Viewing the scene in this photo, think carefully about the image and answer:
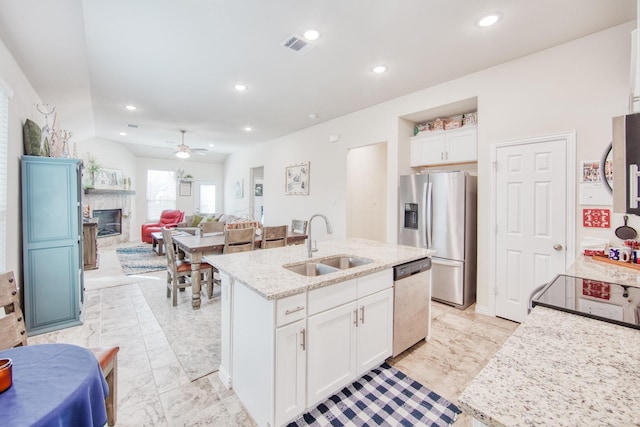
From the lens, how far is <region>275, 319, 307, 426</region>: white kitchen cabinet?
1496 millimetres

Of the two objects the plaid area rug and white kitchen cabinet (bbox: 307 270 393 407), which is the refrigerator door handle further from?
the plaid area rug

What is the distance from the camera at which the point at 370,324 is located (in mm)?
1999

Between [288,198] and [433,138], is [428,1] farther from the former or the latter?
[288,198]

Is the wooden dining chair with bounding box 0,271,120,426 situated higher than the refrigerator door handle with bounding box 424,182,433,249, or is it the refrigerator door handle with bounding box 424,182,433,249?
the refrigerator door handle with bounding box 424,182,433,249

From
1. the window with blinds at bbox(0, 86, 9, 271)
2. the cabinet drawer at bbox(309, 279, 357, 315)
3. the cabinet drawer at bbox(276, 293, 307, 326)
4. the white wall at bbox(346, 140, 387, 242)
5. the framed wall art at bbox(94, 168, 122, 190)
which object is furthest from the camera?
the framed wall art at bbox(94, 168, 122, 190)

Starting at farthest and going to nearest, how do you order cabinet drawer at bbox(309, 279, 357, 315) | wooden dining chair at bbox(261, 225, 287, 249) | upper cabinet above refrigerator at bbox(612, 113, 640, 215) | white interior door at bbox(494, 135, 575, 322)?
wooden dining chair at bbox(261, 225, 287, 249) → white interior door at bbox(494, 135, 575, 322) → cabinet drawer at bbox(309, 279, 357, 315) → upper cabinet above refrigerator at bbox(612, 113, 640, 215)

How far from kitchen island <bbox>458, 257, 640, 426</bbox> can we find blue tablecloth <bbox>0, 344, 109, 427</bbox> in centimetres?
121

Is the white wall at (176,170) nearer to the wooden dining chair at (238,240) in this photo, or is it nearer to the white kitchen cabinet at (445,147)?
the wooden dining chair at (238,240)

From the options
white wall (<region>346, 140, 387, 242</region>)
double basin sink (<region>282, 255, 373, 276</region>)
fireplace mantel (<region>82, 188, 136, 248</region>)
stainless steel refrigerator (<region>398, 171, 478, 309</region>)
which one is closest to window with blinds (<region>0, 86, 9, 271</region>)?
double basin sink (<region>282, 255, 373, 276</region>)

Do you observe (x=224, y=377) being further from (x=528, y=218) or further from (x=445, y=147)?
(x=445, y=147)

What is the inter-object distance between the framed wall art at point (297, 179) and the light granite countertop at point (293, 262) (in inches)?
109

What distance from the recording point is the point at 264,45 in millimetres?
2633

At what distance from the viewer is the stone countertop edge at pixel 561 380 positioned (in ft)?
1.99

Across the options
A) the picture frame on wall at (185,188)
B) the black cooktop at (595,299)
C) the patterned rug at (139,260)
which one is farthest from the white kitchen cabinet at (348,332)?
the picture frame on wall at (185,188)
